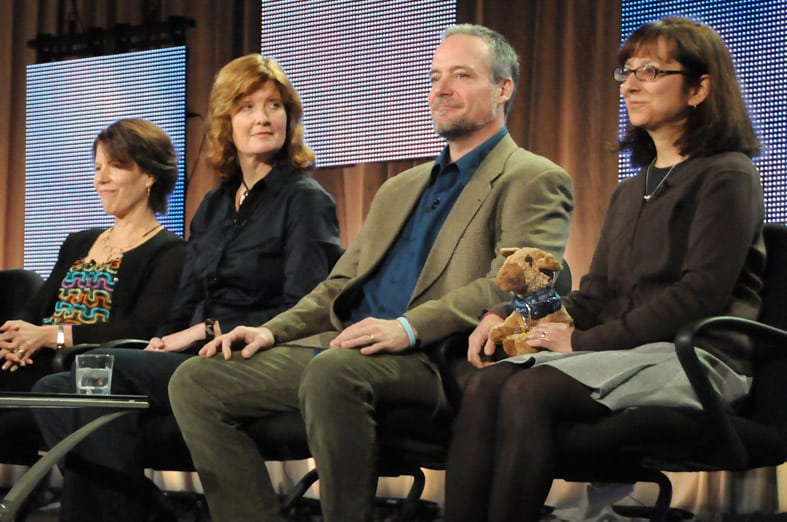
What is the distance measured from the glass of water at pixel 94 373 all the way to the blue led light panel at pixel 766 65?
1991mm

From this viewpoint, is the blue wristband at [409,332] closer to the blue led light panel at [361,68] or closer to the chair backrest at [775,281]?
the chair backrest at [775,281]

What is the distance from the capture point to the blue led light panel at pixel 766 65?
3676mm

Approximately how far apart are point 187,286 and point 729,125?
1.74m

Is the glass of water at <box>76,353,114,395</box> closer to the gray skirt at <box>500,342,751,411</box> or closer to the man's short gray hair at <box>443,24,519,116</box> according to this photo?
the gray skirt at <box>500,342,751,411</box>

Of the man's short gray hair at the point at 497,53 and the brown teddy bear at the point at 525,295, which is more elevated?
the man's short gray hair at the point at 497,53

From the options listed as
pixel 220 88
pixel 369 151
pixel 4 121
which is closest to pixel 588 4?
pixel 369 151

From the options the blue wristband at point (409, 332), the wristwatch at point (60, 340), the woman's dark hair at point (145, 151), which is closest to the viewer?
the blue wristband at point (409, 332)

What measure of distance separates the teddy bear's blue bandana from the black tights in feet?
0.76

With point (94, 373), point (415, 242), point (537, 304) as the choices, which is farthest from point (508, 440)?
point (94, 373)

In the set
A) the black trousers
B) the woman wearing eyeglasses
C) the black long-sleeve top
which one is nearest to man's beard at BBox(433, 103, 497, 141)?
the woman wearing eyeglasses

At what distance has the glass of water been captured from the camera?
2.70 m

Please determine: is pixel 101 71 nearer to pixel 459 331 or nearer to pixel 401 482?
pixel 401 482

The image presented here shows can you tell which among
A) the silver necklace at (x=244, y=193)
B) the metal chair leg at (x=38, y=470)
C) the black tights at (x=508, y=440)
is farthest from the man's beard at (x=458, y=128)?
the metal chair leg at (x=38, y=470)

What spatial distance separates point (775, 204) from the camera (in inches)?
A: 145
